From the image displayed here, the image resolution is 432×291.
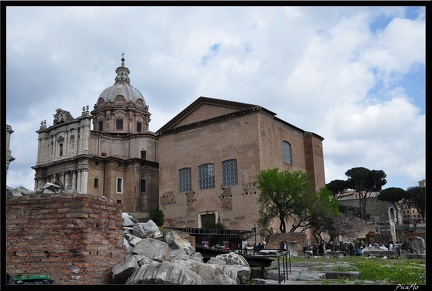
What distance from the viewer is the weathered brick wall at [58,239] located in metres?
6.13

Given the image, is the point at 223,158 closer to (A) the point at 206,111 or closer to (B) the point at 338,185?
(A) the point at 206,111

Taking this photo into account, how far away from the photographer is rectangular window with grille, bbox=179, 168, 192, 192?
1422 inches

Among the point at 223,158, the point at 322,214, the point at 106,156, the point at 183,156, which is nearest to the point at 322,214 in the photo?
the point at 322,214

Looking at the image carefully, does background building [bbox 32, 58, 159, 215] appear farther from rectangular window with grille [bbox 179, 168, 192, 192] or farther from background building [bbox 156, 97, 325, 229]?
rectangular window with grille [bbox 179, 168, 192, 192]

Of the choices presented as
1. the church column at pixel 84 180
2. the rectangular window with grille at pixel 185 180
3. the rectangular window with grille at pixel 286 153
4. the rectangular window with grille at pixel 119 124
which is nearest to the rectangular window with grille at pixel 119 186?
the church column at pixel 84 180

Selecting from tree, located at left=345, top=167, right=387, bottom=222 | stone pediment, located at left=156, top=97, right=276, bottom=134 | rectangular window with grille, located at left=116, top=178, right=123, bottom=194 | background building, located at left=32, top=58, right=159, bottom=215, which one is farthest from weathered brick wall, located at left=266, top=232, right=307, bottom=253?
tree, located at left=345, top=167, right=387, bottom=222

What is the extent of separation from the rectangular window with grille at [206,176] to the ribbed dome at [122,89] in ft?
56.3

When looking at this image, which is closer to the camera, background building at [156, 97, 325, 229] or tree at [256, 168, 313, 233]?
tree at [256, 168, 313, 233]

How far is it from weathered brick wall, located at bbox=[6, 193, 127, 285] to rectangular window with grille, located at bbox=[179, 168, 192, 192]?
96.7 feet

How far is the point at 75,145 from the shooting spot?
135ft

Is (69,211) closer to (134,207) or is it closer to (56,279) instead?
(56,279)

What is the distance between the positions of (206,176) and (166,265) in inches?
1154

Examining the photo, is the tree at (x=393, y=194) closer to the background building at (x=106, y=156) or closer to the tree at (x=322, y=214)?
the background building at (x=106, y=156)

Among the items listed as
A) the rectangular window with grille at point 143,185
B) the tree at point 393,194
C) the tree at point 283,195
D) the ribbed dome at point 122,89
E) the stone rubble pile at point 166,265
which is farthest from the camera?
the tree at point 393,194
